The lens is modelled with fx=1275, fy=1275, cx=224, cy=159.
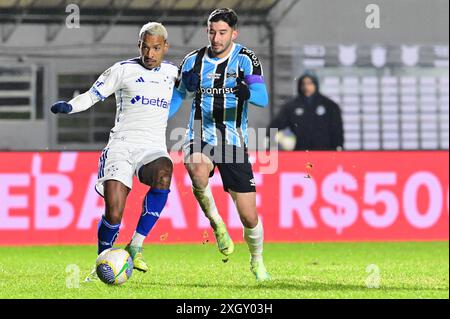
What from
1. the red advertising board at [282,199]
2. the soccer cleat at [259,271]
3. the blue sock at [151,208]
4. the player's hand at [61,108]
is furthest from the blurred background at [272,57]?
the player's hand at [61,108]

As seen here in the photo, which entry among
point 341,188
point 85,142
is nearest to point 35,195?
point 85,142

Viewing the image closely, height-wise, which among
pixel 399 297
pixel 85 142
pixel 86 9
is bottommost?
pixel 399 297

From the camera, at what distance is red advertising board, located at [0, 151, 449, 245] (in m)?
13.3

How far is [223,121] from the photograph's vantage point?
9.05 m

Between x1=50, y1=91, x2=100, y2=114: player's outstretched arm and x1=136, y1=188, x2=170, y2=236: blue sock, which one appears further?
x1=136, y1=188, x2=170, y2=236: blue sock

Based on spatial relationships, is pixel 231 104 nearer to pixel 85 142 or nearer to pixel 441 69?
pixel 85 142

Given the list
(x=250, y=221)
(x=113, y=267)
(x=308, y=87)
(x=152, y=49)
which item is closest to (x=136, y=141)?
(x=152, y=49)

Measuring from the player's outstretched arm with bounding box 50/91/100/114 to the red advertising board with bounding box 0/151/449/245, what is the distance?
177 inches

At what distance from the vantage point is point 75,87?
1388cm

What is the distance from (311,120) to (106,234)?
5.74m

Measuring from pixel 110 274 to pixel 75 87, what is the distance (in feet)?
18.7

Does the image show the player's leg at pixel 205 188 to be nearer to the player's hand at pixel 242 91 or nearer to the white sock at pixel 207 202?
the white sock at pixel 207 202

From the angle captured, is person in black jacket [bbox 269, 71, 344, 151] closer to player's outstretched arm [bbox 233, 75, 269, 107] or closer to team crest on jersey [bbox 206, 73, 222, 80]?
team crest on jersey [bbox 206, 73, 222, 80]

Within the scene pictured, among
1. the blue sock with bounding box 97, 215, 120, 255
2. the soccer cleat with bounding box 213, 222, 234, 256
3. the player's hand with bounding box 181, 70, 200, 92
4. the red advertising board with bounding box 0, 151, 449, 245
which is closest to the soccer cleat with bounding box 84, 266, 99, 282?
the blue sock with bounding box 97, 215, 120, 255
